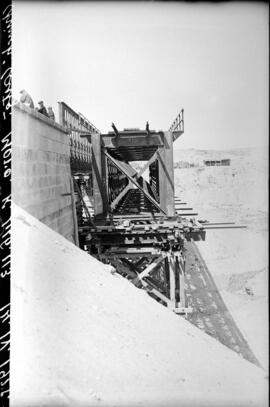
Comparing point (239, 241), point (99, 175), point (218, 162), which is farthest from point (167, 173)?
point (218, 162)

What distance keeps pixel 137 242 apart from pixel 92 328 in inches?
199

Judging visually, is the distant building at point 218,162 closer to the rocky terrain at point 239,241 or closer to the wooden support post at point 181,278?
the rocky terrain at point 239,241

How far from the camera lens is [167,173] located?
28.2 feet

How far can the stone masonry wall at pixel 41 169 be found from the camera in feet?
14.9

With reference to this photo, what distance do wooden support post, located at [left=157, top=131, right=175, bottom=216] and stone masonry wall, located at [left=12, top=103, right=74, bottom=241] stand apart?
247cm

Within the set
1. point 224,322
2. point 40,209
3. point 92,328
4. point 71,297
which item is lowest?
point 224,322

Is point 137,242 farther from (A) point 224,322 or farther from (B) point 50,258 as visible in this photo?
(A) point 224,322

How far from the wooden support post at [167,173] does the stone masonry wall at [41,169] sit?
8.09 ft

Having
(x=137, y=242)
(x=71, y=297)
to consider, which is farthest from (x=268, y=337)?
(x=137, y=242)

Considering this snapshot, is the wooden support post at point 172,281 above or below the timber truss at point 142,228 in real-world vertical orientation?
below

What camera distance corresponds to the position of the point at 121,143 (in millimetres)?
8633

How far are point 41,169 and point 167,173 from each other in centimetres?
389

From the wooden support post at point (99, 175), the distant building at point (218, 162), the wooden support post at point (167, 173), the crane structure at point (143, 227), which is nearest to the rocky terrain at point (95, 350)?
the crane structure at point (143, 227)

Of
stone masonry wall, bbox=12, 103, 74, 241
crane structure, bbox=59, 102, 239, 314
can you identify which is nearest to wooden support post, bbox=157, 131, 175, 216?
crane structure, bbox=59, 102, 239, 314
